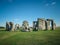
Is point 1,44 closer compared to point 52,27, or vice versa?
A: point 1,44

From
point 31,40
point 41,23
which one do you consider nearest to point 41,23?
point 41,23

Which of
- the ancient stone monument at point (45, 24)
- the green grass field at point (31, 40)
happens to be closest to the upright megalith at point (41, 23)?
the ancient stone monument at point (45, 24)

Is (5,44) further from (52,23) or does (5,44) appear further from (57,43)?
(52,23)

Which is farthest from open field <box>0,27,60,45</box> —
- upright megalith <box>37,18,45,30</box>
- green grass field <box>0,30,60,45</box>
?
upright megalith <box>37,18,45,30</box>

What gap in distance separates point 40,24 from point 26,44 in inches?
528

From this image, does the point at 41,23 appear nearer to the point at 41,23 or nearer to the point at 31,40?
the point at 41,23

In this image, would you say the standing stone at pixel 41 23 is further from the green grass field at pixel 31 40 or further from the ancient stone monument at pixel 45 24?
the green grass field at pixel 31 40

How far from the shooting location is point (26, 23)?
19.7m

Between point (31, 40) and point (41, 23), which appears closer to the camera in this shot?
point (31, 40)

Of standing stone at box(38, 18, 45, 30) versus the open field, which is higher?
standing stone at box(38, 18, 45, 30)

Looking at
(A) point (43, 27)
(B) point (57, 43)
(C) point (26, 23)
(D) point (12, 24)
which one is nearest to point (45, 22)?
(A) point (43, 27)

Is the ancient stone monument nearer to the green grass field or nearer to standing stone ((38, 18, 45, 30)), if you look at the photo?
standing stone ((38, 18, 45, 30))

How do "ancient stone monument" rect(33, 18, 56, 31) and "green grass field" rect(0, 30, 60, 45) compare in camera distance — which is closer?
"green grass field" rect(0, 30, 60, 45)

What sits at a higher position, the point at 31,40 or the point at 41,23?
the point at 41,23
